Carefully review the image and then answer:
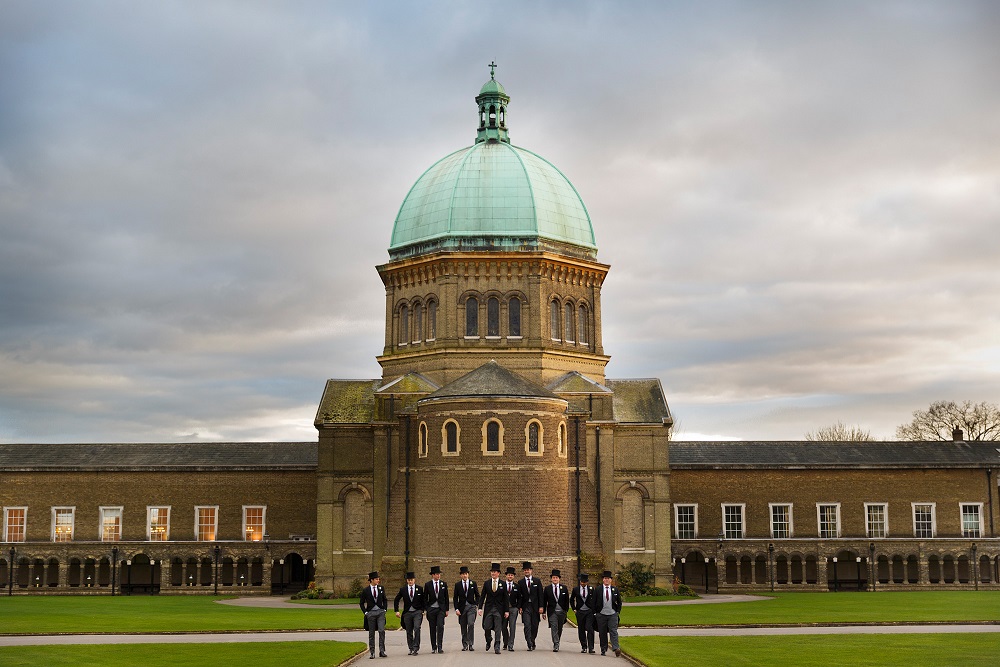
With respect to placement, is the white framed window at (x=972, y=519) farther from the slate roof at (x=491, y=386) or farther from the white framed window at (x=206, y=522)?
the white framed window at (x=206, y=522)

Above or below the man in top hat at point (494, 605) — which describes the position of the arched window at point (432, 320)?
above

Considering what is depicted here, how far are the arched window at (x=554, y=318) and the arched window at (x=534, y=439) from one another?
741 centimetres

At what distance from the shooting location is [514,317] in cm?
5209

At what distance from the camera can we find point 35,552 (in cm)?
5719

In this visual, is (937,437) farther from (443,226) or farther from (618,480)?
(443,226)

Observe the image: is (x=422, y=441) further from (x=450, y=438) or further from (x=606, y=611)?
(x=606, y=611)

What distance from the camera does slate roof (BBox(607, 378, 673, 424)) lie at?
172 ft

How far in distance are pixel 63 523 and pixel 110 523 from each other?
96.2 inches

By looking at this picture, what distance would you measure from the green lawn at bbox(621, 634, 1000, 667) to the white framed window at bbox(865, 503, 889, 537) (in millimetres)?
30327

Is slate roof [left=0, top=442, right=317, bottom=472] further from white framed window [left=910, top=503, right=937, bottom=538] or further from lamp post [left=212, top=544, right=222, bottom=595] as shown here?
white framed window [left=910, top=503, right=937, bottom=538]

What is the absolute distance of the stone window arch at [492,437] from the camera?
45.5m

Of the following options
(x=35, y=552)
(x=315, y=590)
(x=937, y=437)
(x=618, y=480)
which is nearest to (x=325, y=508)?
(x=315, y=590)

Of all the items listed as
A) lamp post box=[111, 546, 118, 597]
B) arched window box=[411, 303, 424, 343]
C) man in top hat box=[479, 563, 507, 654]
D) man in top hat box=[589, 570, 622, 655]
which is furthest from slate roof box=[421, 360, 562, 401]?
lamp post box=[111, 546, 118, 597]

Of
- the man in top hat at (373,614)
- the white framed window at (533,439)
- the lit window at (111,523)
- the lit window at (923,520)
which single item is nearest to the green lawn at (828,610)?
the white framed window at (533,439)
